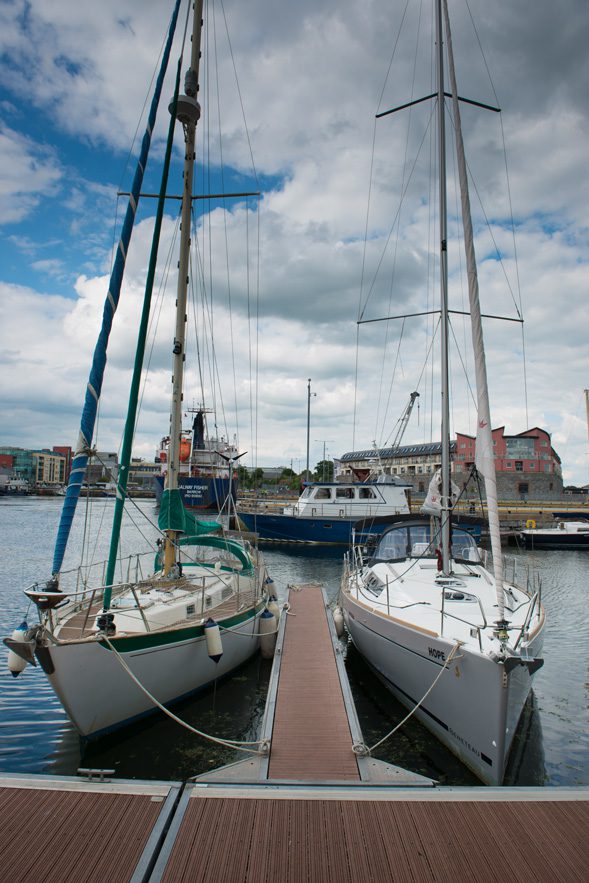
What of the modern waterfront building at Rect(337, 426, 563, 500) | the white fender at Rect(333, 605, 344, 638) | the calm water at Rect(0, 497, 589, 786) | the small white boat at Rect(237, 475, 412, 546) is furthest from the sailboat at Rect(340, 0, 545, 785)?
the modern waterfront building at Rect(337, 426, 563, 500)

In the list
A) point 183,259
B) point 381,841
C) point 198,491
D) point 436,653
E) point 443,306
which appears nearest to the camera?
point 381,841

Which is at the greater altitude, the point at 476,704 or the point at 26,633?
the point at 26,633

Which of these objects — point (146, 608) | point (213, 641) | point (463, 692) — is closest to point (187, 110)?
point (146, 608)

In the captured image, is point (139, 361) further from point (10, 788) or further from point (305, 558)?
point (305, 558)

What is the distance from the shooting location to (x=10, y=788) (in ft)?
15.1

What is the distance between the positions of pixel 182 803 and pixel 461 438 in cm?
7569

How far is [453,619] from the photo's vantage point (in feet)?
24.8

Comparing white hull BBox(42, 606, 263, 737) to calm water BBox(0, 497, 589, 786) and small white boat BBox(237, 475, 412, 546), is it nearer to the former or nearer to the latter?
calm water BBox(0, 497, 589, 786)

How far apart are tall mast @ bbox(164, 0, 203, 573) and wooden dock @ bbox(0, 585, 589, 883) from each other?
603 centimetres

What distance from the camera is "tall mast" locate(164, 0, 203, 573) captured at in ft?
34.4

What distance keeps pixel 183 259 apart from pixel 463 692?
999 cm

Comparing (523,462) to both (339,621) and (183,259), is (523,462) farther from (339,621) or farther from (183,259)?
(183,259)

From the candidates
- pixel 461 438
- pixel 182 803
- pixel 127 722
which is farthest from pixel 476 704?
pixel 461 438

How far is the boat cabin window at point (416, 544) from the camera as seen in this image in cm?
1164
